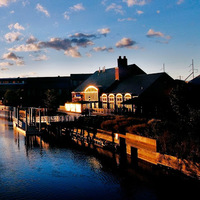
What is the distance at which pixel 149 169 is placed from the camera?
82.5ft

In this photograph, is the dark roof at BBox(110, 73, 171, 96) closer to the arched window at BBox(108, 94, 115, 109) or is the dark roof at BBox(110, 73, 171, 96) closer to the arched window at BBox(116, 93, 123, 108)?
the arched window at BBox(116, 93, 123, 108)

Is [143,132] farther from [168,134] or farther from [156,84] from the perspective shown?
[156,84]

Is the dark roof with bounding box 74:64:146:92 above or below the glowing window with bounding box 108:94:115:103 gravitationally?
above

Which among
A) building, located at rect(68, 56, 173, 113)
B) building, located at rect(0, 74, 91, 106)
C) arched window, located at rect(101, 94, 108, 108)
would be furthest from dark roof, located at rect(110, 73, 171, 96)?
building, located at rect(0, 74, 91, 106)

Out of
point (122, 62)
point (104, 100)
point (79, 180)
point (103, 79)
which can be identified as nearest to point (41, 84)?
point (103, 79)

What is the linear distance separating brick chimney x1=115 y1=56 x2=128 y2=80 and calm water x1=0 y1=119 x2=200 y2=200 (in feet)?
117

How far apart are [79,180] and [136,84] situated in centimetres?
3751

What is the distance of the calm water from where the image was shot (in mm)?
20188

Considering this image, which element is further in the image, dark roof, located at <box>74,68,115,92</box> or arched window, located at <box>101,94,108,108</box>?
dark roof, located at <box>74,68,115,92</box>

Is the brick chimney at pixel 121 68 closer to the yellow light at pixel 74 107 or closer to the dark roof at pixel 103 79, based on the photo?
the dark roof at pixel 103 79

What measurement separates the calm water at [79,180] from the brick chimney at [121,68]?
3558 centimetres

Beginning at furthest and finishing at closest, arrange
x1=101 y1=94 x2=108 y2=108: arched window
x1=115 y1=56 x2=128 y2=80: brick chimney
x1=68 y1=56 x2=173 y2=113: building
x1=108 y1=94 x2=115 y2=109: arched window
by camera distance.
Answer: x1=115 y1=56 x2=128 y2=80: brick chimney → x1=101 y1=94 x2=108 y2=108: arched window → x1=108 y1=94 x2=115 y2=109: arched window → x1=68 y1=56 x2=173 y2=113: building

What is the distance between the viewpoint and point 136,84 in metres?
58.1

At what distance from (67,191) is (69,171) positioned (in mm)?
5007
